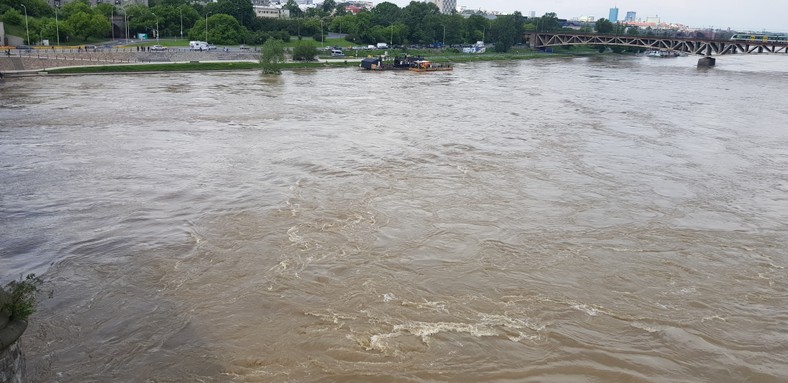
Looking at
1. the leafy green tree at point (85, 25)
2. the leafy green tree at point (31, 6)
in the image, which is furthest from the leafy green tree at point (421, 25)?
the leafy green tree at point (31, 6)

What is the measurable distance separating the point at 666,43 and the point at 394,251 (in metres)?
70.7

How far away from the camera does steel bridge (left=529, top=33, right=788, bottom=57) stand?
6186 centimetres

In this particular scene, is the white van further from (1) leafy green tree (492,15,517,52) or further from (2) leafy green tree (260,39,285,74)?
(1) leafy green tree (492,15,517,52)

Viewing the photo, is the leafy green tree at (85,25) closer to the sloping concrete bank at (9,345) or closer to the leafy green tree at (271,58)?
the leafy green tree at (271,58)

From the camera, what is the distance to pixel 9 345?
4629 mm

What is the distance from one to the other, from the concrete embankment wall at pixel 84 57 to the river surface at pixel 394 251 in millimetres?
16711

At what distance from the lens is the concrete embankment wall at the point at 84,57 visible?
117 ft

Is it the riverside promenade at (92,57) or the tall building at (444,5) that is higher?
the tall building at (444,5)

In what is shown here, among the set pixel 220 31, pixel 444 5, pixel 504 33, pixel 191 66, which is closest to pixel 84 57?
pixel 191 66

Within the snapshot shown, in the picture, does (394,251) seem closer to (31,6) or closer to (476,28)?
(31,6)

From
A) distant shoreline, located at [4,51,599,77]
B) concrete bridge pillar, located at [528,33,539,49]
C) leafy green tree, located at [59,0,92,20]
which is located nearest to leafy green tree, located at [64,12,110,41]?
leafy green tree, located at [59,0,92,20]

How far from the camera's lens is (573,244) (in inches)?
413

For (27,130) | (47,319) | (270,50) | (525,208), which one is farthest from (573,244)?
(270,50)

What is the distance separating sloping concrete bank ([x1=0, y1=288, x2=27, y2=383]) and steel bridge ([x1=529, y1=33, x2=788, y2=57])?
66.0m
